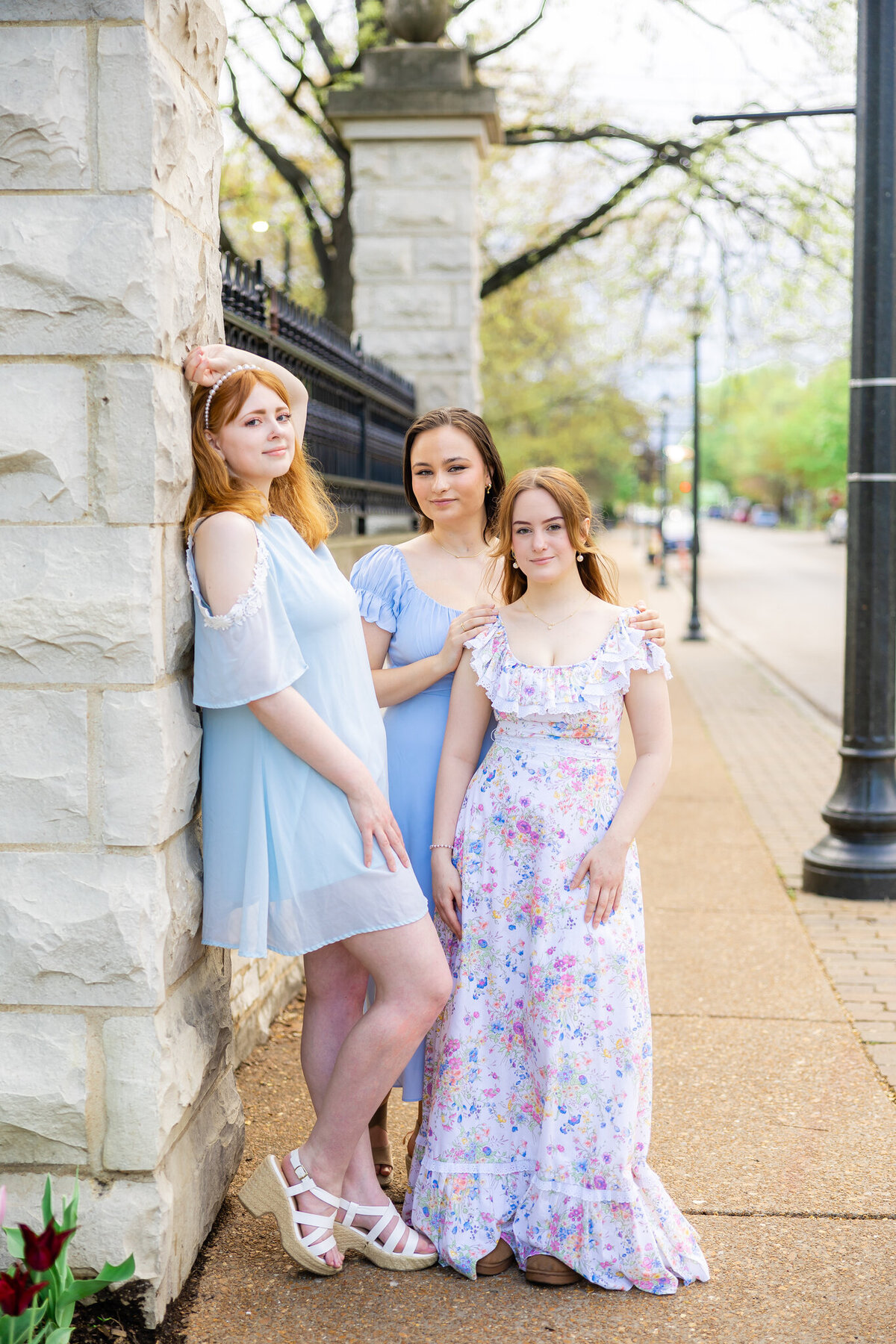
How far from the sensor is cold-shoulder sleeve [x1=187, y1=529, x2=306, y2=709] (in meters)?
A: 2.62

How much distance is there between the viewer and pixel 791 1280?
2.89 m

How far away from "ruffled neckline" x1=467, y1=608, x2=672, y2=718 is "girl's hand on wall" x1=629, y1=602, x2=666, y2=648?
19mm

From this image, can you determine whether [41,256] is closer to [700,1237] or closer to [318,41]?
[700,1237]

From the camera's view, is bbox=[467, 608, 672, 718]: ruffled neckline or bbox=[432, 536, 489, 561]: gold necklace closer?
bbox=[467, 608, 672, 718]: ruffled neckline

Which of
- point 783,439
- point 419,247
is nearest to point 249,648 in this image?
point 419,247

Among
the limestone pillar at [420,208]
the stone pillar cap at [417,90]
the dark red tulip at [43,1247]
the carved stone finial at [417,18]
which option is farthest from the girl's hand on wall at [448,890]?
the carved stone finial at [417,18]

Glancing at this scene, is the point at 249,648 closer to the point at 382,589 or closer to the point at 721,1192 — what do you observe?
the point at 382,589

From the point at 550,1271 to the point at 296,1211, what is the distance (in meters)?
0.59

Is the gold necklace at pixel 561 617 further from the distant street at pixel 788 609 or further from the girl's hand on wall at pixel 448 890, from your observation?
the distant street at pixel 788 609

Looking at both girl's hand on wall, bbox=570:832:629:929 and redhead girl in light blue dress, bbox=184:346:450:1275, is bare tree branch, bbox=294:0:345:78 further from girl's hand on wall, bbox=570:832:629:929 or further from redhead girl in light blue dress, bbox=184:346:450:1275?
girl's hand on wall, bbox=570:832:629:929

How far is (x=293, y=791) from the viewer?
2742 millimetres

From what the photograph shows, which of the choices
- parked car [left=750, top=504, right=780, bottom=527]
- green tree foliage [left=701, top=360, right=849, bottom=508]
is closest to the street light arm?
green tree foliage [left=701, top=360, right=849, bottom=508]

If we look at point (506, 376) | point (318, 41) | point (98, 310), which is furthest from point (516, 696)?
point (506, 376)

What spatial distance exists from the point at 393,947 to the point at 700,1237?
43.0 inches
